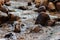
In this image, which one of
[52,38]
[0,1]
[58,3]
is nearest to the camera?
[52,38]

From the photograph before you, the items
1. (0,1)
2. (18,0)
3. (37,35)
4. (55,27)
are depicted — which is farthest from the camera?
(18,0)

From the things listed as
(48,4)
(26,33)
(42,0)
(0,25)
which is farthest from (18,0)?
(26,33)

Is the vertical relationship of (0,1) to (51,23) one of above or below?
above

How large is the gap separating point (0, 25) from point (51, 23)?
168cm

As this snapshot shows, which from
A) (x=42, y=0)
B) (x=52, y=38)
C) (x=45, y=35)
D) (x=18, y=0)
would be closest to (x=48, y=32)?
(x=45, y=35)

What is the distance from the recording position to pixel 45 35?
445 centimetres

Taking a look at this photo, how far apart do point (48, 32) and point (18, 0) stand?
861 centimetres

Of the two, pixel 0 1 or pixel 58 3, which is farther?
pixel 58 3

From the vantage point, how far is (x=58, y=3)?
8070mm

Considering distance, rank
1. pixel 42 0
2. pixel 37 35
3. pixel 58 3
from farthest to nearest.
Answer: pixel 42 0 → pixel 58 3 → pixel 37 35

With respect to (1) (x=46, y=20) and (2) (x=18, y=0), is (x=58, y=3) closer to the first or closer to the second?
(1) (x=46, y=20)

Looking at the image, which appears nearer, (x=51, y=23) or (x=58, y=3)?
(x=51, y=23)

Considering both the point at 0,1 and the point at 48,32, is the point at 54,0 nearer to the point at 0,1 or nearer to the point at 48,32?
the point at 0,1

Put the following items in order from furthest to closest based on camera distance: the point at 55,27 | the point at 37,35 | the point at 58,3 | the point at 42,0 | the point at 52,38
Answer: the point at 42,0 < the point at 58,3 < the point at 55,27 < the point at 37,35 < the point at 52,38
